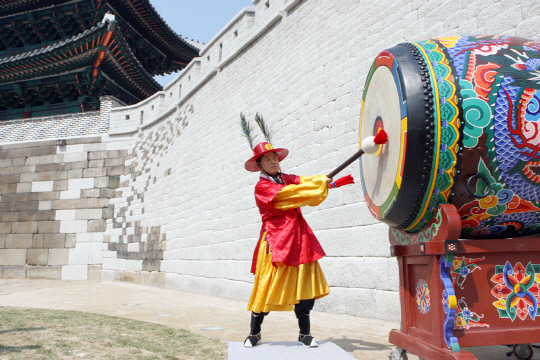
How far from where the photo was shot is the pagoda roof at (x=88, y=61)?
465 inches

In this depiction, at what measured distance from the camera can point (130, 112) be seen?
37.5 ft

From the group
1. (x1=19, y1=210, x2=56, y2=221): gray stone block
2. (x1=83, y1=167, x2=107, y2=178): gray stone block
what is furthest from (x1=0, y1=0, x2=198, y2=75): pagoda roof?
(x1=19, y1=210, x2=56, y2=221): gray stone block

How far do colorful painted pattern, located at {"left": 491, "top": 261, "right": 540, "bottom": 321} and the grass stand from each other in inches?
61.8

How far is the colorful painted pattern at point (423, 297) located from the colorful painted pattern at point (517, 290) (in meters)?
0.27

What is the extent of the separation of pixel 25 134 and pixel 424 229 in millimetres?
12511

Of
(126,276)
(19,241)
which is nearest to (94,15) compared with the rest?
(19,241)

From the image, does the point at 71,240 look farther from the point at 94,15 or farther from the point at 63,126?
the point at 94,15

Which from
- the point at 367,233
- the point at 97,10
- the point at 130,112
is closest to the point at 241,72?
the point at 367,233

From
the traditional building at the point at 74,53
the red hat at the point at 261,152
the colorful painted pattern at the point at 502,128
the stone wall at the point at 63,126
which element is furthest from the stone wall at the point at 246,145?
the traditional building at the point at 74,53

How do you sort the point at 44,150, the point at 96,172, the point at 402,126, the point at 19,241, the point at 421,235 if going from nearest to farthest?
the point at 402,126 → the point at 421,235 → the point at 19,241 → the point at 96,172 → the point at 44,150

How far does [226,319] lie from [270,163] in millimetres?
2062

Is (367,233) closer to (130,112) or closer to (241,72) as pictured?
(241,72)

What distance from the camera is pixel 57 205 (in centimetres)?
1094

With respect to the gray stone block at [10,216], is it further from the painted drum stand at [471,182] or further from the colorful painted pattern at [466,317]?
the colorful painted pattern at [466,317]
